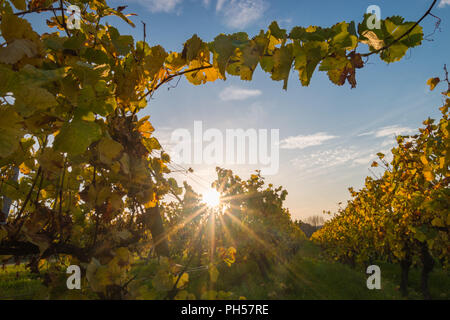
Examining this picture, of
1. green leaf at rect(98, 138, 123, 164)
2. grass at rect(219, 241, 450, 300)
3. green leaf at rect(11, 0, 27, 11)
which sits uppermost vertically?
green leaf at rect(11, 0, 27, 11)

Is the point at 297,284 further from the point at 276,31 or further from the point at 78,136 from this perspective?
the point at 78,136

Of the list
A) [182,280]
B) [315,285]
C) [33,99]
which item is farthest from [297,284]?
[33,99]

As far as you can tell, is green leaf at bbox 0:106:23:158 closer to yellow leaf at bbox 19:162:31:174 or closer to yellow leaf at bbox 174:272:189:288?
yellow leaf at bbox 19:162:31:174

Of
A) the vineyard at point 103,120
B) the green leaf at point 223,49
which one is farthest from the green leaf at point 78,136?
the green leaf at point 223,49

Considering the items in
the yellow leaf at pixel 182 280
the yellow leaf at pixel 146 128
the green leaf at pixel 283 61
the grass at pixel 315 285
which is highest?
the green leaf at pixel 283 61

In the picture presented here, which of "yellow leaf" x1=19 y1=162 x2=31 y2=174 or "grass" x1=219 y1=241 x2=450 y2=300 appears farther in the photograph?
"grass" x1=219 y1=241 x2=450 y2=300

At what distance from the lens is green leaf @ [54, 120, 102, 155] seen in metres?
0.69

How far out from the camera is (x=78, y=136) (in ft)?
2.29

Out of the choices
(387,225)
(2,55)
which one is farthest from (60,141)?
(387,225)

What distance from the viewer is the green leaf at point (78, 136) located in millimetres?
693

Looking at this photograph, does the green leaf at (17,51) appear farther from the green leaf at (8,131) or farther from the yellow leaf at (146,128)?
the yellow leaf at (146,128)

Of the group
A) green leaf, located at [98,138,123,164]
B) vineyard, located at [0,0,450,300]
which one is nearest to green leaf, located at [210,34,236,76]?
vineyard, located at [0,0,450,300]

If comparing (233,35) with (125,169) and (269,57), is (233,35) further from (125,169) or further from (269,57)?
(125,169)

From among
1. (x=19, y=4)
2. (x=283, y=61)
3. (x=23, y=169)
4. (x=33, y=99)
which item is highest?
(x=19, y=4)
